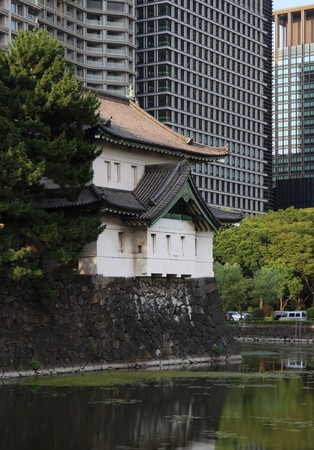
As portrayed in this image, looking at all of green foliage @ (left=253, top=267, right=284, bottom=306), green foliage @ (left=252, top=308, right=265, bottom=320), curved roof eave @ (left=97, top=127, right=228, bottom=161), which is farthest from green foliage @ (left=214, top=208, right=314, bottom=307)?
curved roof eave @ (left=97, top=127, right=228, bottom=161)

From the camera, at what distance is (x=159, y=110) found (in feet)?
615

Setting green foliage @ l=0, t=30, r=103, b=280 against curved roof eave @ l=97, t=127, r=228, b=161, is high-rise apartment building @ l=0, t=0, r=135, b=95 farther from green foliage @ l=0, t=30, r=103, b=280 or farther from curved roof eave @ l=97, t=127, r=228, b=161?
green foliage @ l=0, t=30, r=103, b=280

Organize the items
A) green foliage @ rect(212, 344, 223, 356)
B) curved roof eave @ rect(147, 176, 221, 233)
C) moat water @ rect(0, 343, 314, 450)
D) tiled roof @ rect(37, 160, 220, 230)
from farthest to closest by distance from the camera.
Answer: green foliage @ rect(212, 344, 223, 356), curved roof eave @ rect(147, 176, 221, 233), tiled roof @ rect(37, 160, 220, 230), moat water @ rect(0, 343, 314, 450)

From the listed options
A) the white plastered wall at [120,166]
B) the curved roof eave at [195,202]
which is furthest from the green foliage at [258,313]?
the white plastered wall at [120,166]

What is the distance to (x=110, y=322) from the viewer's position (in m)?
54.9

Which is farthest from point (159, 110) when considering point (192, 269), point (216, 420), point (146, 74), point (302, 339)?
point (216, 420)

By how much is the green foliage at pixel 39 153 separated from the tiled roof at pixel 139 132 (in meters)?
4.39

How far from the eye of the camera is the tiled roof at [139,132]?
192 ft

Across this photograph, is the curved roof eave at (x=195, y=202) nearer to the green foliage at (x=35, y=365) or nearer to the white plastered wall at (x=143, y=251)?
the white plastered wall at (x=143, y=251)

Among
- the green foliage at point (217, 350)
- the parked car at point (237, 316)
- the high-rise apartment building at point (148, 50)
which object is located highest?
the high-rise apartment building at point (148, 50)

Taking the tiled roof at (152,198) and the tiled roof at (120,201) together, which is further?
the tiled roof at (152,198)

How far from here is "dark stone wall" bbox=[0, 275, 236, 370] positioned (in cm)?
4981

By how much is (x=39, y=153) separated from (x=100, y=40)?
130591 millimetres

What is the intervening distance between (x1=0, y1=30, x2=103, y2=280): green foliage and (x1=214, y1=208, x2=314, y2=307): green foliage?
Answer: 70.5 metres
